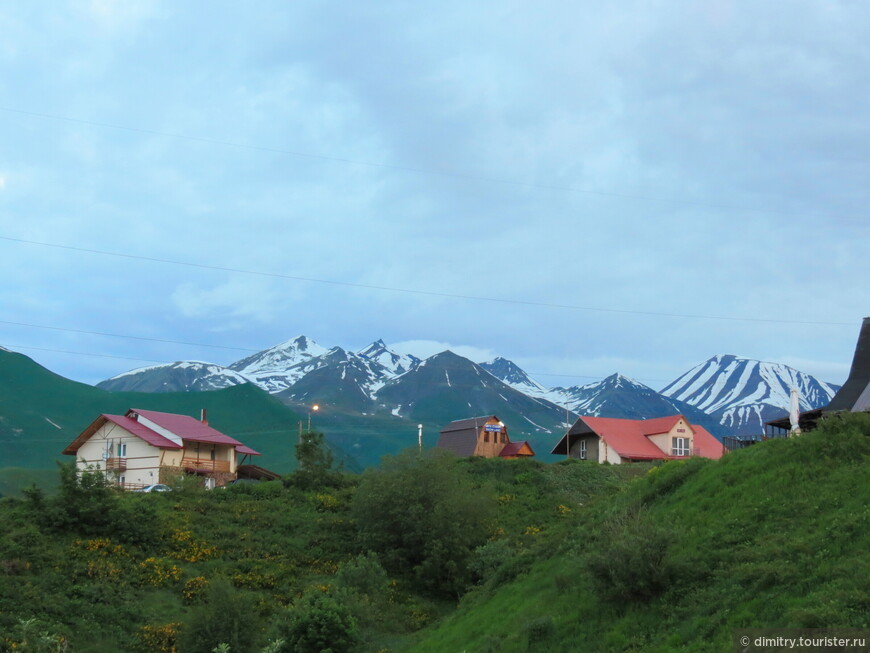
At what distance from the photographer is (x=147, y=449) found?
59.1 m

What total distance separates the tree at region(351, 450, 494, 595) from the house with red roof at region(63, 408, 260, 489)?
19.6 metres

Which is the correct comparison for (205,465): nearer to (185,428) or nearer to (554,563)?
(185,428)

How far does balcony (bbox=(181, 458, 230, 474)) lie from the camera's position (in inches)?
2406

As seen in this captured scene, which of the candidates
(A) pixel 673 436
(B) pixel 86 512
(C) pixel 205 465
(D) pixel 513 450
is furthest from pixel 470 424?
(B) pixel 86 512

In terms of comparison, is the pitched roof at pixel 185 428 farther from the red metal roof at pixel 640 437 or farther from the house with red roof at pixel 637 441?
the red metal roof at pixel 640 437

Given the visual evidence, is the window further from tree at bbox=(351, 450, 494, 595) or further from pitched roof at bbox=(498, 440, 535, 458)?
tree at bbox=(351, 450, 494, 595)

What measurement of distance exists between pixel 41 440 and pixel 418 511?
1883 inches

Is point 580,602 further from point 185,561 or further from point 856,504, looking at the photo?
point 185,561

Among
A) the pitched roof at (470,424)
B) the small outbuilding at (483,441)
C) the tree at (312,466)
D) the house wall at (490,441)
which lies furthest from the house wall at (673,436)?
the tree at (312,466)

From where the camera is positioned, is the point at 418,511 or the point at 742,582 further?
the point at 418,511

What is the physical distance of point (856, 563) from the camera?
16406mm

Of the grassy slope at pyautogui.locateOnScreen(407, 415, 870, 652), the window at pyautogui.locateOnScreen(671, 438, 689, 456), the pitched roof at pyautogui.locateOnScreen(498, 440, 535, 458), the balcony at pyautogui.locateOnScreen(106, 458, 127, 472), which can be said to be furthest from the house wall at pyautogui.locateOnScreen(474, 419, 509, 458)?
the grassy slope at pyautogui.locateOnScreen(407, 415, 870, 652)

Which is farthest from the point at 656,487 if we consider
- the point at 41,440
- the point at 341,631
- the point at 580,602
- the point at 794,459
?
the point at 41,440

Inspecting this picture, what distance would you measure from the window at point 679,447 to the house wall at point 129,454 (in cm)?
4195
